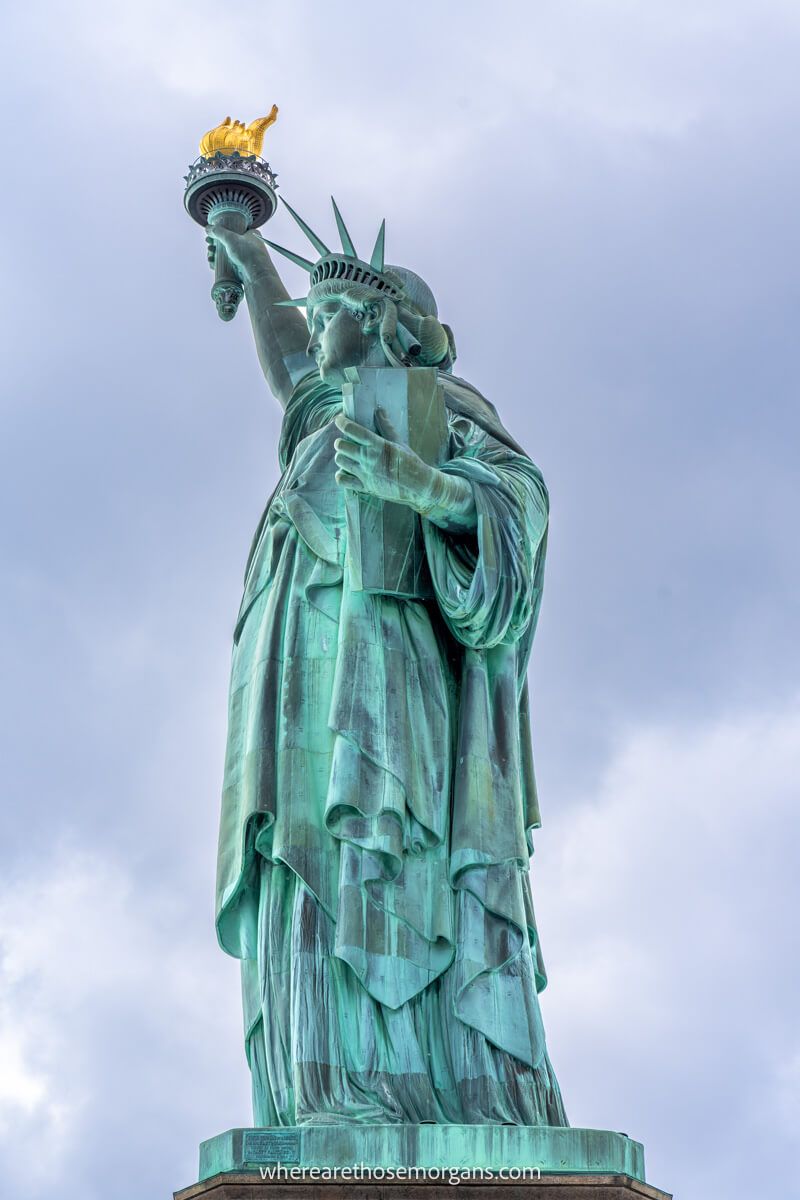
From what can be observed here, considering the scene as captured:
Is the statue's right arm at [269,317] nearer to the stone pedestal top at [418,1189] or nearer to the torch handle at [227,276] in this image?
the torch handle at [227,276]

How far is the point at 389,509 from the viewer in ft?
46.6

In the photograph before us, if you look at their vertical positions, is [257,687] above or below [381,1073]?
above

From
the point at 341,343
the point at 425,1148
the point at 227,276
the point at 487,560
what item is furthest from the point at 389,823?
the point at 227,276

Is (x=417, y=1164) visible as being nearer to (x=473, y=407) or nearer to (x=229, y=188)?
(x=473, y=407)

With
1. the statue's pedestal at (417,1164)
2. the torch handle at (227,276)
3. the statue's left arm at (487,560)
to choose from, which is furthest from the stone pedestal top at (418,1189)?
the torch handle at (227,276)

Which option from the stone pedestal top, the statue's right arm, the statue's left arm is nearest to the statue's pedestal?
the stone pedestal top

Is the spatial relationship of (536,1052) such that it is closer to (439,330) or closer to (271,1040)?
(271,1040)

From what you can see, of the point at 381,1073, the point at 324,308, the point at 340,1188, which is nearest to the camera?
the point at 340,1188

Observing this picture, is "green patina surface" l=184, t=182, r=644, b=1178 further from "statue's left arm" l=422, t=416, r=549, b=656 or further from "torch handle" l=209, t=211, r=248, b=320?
"torch handle" l=209, t=211, r=248, b=320

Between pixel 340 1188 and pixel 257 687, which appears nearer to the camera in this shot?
pixel 340 1188

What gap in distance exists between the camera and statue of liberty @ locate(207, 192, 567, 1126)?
13.1 meters

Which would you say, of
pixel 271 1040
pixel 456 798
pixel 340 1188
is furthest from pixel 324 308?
pixel 340 1188

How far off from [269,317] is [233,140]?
5.31ft

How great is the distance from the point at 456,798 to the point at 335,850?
828 mm
